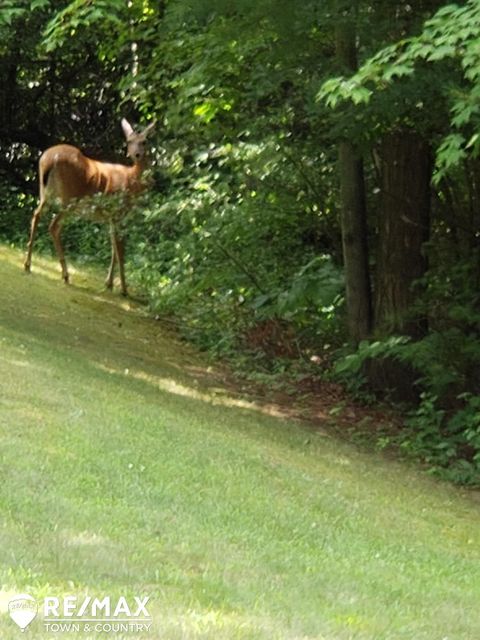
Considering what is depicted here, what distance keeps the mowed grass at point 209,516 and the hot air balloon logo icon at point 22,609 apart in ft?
0.13

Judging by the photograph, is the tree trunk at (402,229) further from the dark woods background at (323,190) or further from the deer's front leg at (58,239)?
the deer's front leg at (58,239)

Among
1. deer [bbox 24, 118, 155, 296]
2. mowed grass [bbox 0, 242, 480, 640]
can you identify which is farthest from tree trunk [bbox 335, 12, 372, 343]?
deer [bbox 24, 118, 155, 296]

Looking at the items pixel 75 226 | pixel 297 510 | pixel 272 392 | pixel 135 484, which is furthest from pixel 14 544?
pixel 75 226

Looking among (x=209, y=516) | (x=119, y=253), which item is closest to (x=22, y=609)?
(x=209, y=516)

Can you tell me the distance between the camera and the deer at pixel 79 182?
17688 millimetres

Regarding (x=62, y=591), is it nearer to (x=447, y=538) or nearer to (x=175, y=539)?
(x=175, y=539)

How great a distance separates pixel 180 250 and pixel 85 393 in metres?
6.37

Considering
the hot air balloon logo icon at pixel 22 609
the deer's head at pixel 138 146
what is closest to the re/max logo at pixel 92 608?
the hot air balloon logo icon at pixel 22 609

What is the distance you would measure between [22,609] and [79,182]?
13.3m

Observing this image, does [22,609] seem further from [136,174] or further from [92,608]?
[136,174]

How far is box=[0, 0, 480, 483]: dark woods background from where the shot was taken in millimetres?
10641

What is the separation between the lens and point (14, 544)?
599 cm

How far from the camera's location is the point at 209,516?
7410 mm

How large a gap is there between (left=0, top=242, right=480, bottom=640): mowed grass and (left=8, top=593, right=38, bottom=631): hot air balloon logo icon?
4 cm
